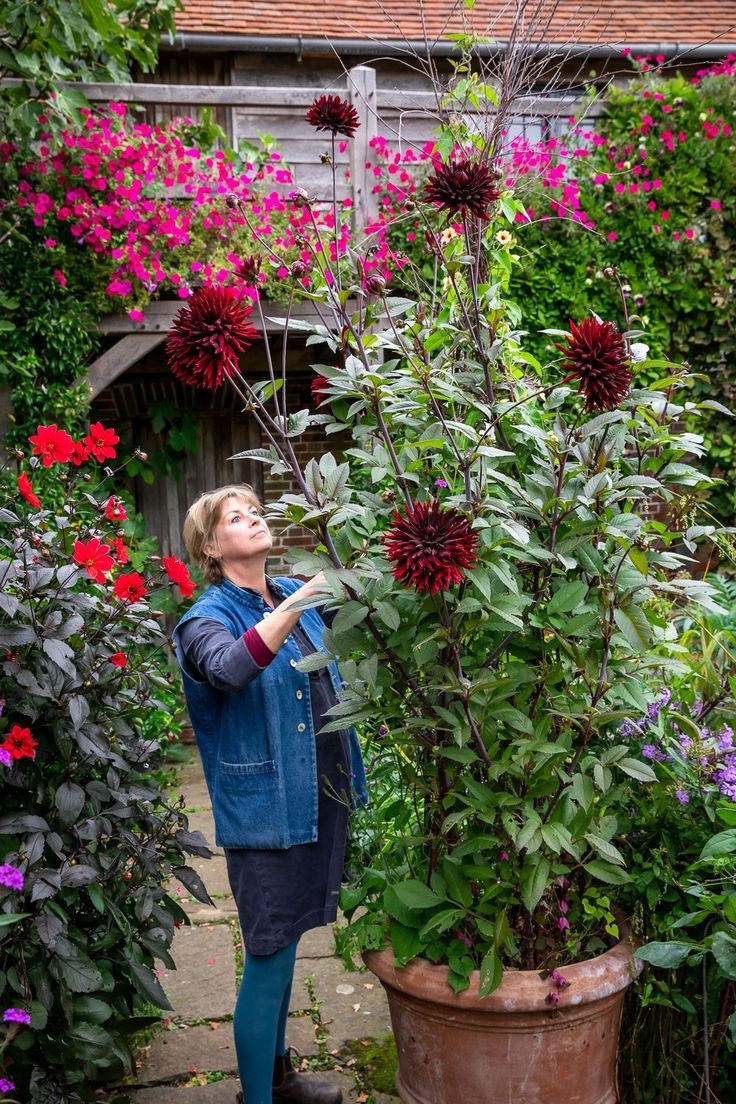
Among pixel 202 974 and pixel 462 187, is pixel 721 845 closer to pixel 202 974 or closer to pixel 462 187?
pixel 462 187

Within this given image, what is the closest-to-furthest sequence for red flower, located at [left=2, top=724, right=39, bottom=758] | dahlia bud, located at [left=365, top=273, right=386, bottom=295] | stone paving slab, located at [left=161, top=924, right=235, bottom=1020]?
dahlia bud, located at [left=365, top=273, right=386, bottom=295], red flower, located at [left=2, top=724, right=39, bottom=758], stone paving slab, located at [left=161, top=924, right=235, bottom=1020]

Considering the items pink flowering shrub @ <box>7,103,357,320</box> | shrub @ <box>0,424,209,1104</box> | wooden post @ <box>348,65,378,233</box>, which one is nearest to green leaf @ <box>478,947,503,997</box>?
Result: shrub @ <box>0,424,209,1104</box>

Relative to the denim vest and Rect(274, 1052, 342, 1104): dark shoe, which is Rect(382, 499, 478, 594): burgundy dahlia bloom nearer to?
the denim vest

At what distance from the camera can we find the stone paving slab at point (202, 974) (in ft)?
11.0

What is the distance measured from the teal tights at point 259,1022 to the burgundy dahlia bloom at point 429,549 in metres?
1.38

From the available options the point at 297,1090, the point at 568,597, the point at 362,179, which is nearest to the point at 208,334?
the point at 568,597

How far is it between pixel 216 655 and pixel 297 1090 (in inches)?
48.6

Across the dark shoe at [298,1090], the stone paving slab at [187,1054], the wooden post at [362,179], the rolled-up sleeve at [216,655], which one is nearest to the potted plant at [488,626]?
the rolled-up sleeve at [216,655]

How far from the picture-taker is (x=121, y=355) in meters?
5.78

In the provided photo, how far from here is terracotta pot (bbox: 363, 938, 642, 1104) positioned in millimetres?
2033

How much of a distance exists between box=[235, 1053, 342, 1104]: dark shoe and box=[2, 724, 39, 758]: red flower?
1.17m

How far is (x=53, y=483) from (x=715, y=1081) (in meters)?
4.15

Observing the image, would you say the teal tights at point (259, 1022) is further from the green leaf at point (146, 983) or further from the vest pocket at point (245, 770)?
the vest pocket at point (245, 770)

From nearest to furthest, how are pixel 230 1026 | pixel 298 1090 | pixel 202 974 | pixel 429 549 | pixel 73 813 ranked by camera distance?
pixel 429 549 < pixel 73 813 < pixel 298 1090 < pixel 230 1026 < pixel 202 974
